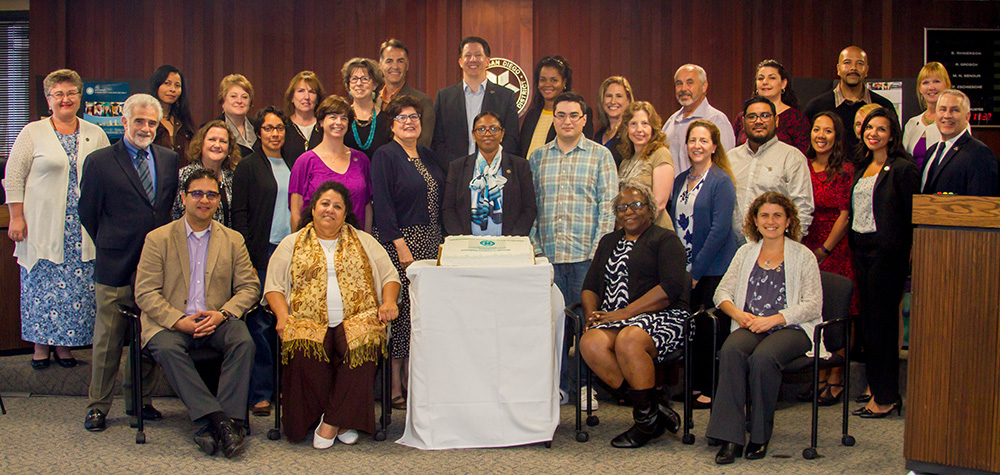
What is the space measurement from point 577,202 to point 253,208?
1721mm

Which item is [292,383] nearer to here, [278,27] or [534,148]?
[534,148]

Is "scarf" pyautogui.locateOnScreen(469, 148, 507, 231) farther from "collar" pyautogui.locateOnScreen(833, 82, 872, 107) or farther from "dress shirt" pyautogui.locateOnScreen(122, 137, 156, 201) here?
"collar" pyautogui.locateOnScreen(833, 82, 872, 107)

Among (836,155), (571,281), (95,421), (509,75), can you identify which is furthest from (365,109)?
(836,155)

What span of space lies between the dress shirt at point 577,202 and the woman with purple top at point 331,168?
38.2 inches

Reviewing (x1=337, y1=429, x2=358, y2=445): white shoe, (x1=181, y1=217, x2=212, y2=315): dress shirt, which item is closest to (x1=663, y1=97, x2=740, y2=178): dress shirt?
(x1=337, y1=429, x2=358, y2=445): white shoe

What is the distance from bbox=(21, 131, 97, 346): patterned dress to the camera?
4.23m

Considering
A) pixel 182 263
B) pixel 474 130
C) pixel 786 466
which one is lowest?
pixel 786 466

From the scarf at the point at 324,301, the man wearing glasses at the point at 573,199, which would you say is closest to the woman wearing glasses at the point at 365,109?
the scarf at the point at 324,301

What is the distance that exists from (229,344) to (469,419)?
117 cm

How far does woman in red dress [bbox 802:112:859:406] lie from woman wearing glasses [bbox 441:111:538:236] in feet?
5.21

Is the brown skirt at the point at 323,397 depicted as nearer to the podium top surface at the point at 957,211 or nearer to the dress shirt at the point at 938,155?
the podium top surface at the point at 957,211

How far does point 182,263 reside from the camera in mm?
3672

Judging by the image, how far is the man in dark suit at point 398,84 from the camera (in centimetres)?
469

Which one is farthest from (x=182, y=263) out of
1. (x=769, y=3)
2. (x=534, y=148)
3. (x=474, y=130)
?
(x=769, y=3)
